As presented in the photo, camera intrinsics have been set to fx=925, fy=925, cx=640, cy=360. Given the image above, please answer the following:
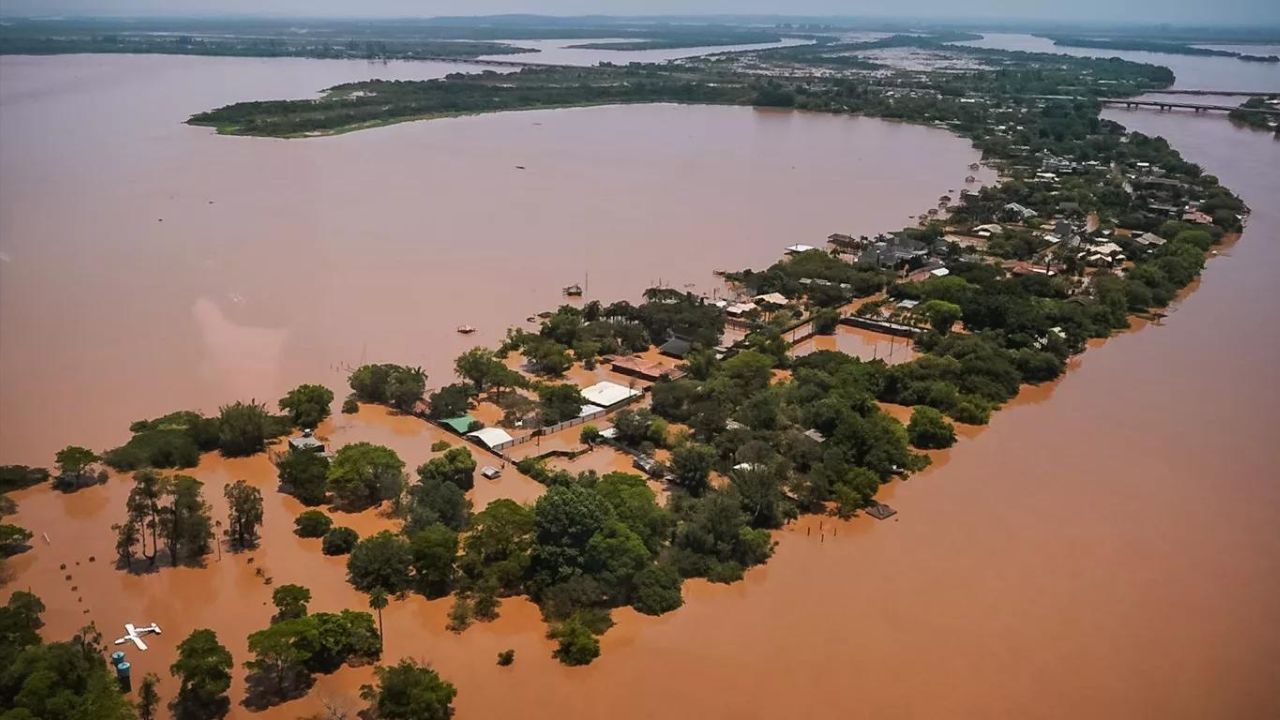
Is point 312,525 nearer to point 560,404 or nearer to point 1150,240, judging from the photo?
point 560,404

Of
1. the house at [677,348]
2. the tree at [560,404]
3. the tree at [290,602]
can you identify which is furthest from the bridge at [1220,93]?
the tree at [290,602]

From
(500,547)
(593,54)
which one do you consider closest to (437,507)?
(500,547)

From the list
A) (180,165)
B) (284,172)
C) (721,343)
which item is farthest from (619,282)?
(180,165)

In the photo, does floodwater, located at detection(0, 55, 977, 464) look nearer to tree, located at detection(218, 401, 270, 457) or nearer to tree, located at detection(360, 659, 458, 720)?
tree, located at detection(218, 401, 270, 457)

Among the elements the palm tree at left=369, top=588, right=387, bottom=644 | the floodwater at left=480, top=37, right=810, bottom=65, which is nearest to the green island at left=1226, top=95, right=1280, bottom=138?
the floodwater at left=480, top=37, right=810, bottom=65

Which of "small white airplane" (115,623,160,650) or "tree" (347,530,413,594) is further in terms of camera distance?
"tree" (347,530,413,594)

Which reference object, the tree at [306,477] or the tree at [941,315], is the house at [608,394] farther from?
the tree at [941,315]
